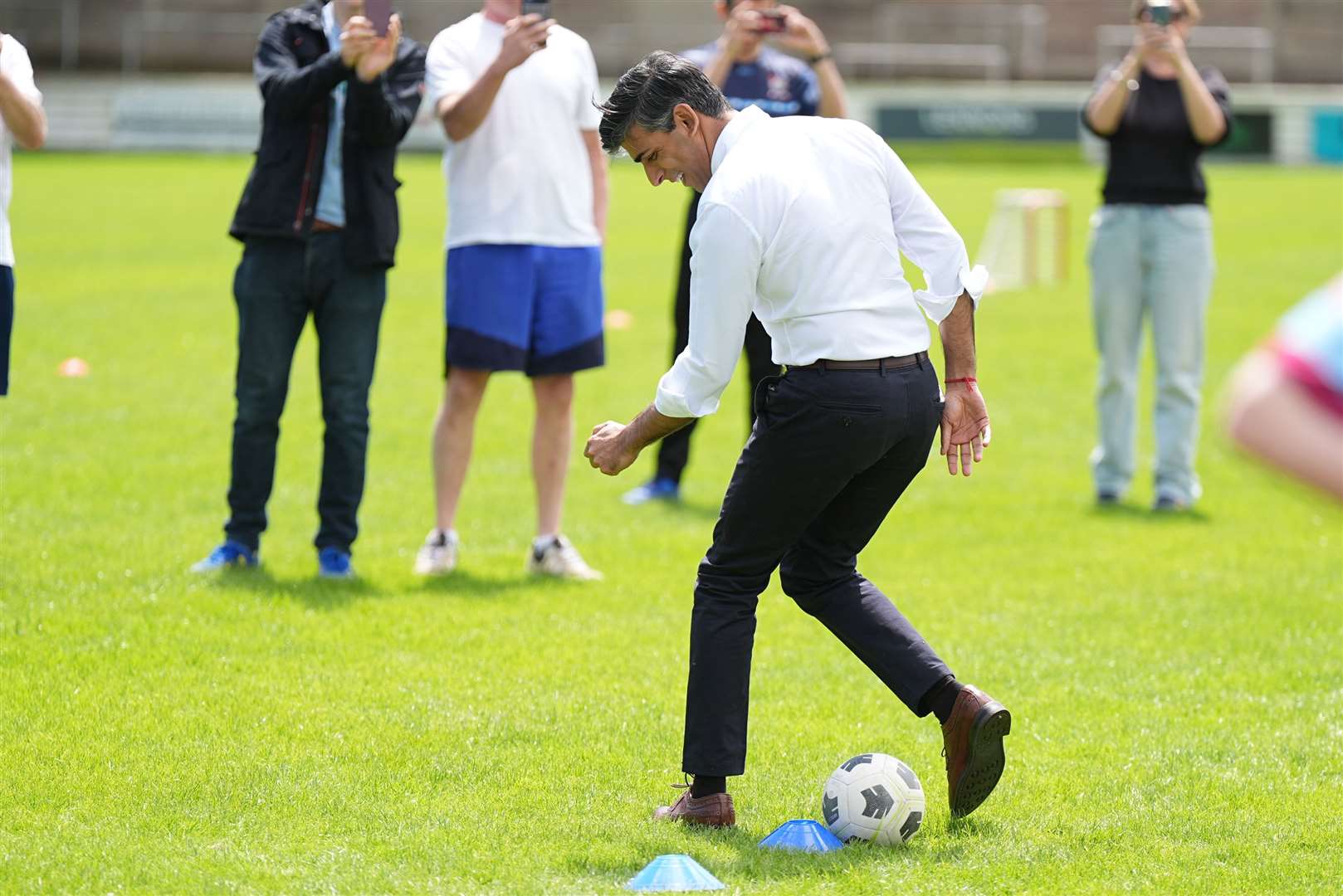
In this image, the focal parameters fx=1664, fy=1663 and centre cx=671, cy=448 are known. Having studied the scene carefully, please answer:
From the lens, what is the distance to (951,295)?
4.30 meters

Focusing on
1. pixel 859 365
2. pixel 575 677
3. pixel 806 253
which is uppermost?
pixel 806 253

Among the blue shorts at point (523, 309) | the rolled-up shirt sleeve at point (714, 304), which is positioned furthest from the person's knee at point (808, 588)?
the blue shorts at point (523, 309)

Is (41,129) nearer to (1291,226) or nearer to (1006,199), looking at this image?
(1006,199)

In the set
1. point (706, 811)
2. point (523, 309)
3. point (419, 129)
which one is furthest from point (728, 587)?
point (419, 129)

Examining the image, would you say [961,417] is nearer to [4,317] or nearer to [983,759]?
[983,759]

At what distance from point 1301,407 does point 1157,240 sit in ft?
21.1

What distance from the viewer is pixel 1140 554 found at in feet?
25.7

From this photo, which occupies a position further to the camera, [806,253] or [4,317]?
[4,317]

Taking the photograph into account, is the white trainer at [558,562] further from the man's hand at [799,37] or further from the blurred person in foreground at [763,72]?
the man's hand at [799,37]

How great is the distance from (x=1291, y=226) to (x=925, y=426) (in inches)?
808

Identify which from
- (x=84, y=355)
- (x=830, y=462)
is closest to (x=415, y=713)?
(x=830, y=462)

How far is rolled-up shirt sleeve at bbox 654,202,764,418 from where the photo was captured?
4.01m

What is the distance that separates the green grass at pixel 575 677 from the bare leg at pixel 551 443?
0.34 m

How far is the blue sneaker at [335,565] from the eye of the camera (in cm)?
→ 700
